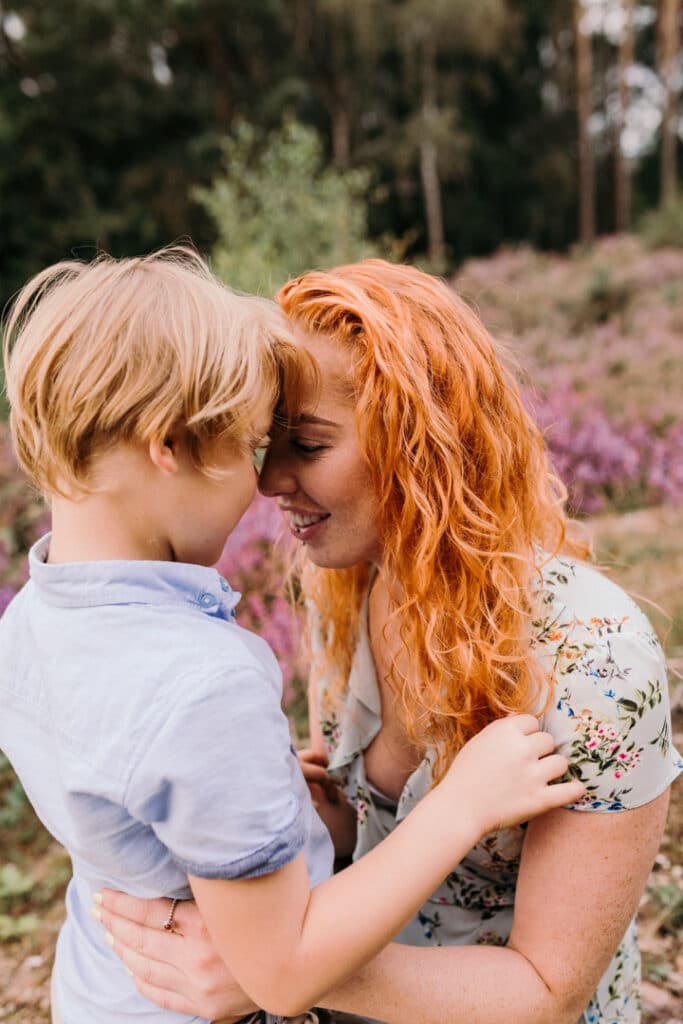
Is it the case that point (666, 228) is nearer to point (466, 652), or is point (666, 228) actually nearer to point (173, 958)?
point (466, 652)

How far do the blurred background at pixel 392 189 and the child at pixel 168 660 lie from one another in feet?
2.90

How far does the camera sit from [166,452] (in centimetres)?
99

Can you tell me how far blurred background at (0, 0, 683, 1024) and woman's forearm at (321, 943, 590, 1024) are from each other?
1.04m

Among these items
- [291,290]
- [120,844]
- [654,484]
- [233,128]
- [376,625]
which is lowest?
[654,484]

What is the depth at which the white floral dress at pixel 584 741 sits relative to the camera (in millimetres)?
1245

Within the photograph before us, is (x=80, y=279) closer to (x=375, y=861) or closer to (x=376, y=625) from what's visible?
(x=375, y=861)

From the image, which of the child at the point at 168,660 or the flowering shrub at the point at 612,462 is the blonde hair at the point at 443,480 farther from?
the flowering shrub at the point at 612,462

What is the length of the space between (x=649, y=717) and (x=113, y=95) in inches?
855

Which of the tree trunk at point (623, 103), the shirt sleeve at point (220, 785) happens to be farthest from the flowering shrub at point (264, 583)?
the tree trunk at point (623, 103)

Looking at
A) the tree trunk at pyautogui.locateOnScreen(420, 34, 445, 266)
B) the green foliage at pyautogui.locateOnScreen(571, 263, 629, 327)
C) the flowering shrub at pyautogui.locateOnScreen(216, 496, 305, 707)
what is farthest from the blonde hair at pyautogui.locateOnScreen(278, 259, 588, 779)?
the tree trunk at pyautogui.locateOnScreen(420, 34, 445, 266)

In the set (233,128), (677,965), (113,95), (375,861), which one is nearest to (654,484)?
(677,965)

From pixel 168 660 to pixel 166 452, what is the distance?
259 millimetres

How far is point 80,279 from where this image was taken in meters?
1.01

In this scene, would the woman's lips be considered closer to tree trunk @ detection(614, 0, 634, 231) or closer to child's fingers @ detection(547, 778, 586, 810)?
child's fingers @ detection(547, 778, 586, 810)
